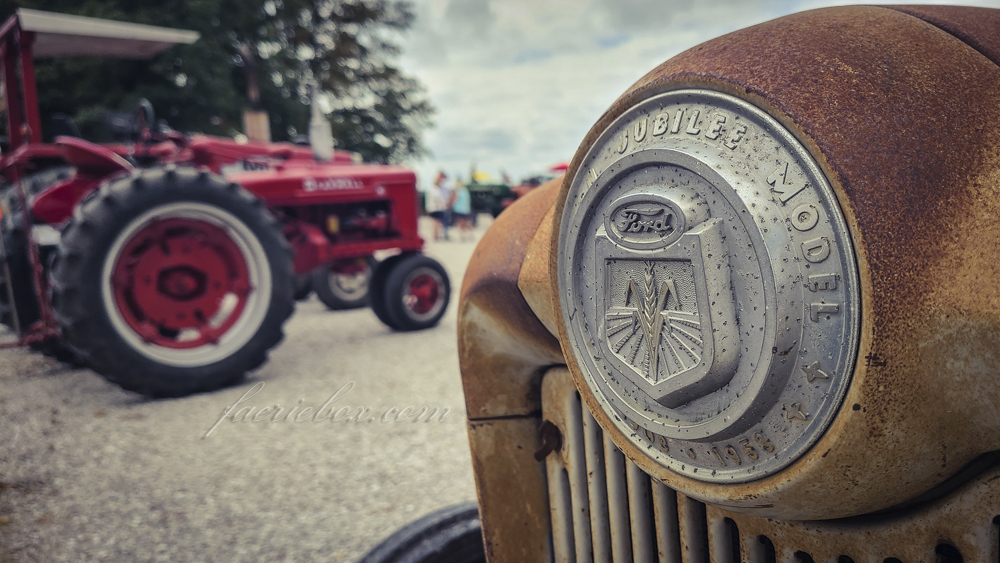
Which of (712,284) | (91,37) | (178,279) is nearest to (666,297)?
(712,284)

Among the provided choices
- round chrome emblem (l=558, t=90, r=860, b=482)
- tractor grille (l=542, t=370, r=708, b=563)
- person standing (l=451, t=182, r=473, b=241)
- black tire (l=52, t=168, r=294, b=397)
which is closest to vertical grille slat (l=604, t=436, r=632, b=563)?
tractor grille (l=542, t=370, r=708, b=563)

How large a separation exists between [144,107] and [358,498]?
370 centimetres

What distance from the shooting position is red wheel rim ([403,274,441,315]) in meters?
5.33

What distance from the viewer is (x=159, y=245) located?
368 centimetres

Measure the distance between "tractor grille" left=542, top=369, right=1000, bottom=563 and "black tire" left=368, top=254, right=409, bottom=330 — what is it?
4232 mm

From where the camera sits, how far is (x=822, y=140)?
0.51m

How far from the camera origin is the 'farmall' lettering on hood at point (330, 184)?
5004mm

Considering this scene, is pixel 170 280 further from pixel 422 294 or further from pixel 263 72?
pixel 263 72

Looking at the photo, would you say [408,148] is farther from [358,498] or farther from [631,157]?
[631,157]

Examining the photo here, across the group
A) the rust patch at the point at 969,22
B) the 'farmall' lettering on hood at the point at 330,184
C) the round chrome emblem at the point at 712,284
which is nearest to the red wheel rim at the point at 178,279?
the 'farmall' lettering on hood at the point at 330,184

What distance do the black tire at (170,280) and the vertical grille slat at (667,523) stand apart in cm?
333

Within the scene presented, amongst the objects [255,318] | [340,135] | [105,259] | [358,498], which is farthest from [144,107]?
[340,135]

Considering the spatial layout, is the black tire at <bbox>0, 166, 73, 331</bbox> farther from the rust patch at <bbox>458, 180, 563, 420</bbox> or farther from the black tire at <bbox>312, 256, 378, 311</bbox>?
the rust patch at <bbox>458, 180, 563, 420</bbox>

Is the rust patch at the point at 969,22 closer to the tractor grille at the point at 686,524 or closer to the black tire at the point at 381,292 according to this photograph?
the tractor grille at the point at 686,524
